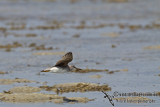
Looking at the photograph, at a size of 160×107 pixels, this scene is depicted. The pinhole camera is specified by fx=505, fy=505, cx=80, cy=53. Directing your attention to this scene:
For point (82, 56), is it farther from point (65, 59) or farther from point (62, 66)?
point (65, 59)

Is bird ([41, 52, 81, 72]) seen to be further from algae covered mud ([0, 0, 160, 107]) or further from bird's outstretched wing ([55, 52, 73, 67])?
algae covered mud ([0, 0, 160, 107])

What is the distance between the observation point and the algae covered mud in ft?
48.5

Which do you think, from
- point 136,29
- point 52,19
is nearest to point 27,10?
point 52,19

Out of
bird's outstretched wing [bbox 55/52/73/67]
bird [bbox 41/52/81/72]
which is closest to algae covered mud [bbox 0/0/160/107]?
bird [bbox 41/52/81/72]

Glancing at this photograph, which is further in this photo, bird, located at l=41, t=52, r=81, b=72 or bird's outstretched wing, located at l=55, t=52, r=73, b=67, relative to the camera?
bird, located at l=41, t=52, r=81, b=72

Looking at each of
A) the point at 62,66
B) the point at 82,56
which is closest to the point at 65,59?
the point at 62,66

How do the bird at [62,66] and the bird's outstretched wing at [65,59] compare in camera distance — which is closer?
the bird's outstretched wing at [65,59]

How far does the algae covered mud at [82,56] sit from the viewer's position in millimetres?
14781

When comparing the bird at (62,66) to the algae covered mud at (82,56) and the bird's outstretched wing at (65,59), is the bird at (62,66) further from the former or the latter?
the algae covered mud at (82,56)

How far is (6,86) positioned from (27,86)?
103cm

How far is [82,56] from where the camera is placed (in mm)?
23797

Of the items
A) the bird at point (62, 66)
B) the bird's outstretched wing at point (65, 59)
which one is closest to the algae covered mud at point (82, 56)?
the bird at point (62, 66)

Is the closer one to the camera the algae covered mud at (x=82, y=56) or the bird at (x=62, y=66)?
the algae covered mud at (x=82, y=56)

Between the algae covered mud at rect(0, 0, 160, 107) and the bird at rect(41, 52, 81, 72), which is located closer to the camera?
the algae covered mud at rect(0, 0, 160, 107)
